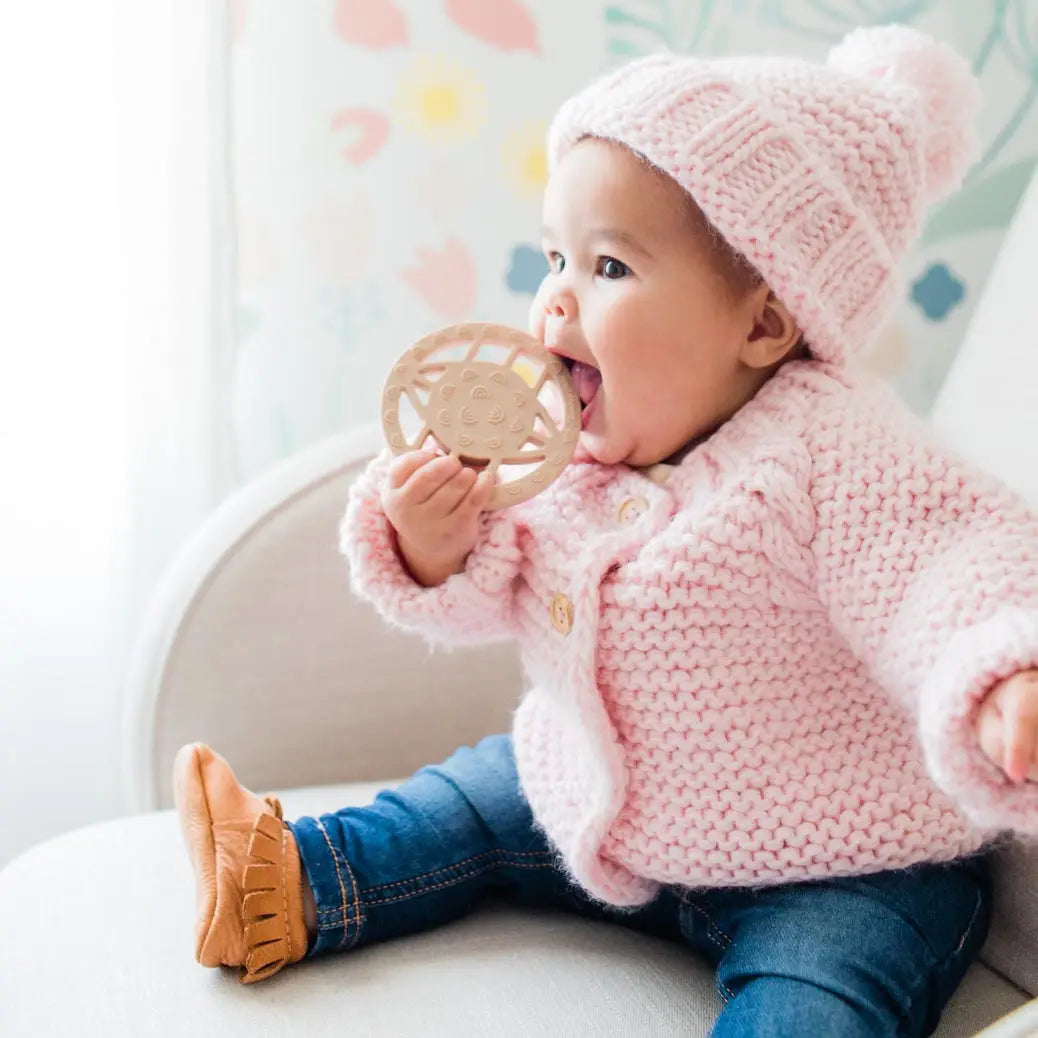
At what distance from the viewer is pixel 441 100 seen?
1.27 meters

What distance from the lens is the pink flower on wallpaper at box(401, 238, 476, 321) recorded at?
1.33 metres

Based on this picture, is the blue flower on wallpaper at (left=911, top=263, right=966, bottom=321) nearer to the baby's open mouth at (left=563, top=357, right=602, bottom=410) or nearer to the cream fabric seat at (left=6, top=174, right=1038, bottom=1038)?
the cream fabric seat at (left=6, top=174, right=1038, bottom=1038)

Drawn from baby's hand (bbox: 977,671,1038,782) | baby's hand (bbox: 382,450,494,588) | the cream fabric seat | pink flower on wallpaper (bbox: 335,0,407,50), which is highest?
pink flower on wallpaper (bbox: 335,0,407,50)

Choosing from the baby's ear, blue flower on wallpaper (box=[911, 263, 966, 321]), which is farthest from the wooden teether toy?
blue flower on wallpaper (box=[911, 263, 966, 321])

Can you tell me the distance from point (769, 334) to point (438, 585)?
0.91ft

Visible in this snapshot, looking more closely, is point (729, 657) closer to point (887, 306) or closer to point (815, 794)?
point (815, 794)

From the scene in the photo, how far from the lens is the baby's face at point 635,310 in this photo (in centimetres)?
78

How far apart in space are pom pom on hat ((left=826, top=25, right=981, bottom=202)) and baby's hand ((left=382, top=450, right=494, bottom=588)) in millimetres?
379

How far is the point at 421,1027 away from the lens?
0.73m

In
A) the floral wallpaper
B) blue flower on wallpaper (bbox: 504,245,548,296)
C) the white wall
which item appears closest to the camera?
the white wall

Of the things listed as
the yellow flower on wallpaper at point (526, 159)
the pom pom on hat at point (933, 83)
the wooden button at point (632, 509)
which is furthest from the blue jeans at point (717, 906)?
the yellow flower on wallpaper at point (526, 159)

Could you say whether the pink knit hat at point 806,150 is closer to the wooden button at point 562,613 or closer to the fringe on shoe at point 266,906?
the wooden button at point 562,613

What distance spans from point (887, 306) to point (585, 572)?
0.28 meters

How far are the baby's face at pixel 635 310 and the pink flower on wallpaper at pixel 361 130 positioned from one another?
0.49 metres
